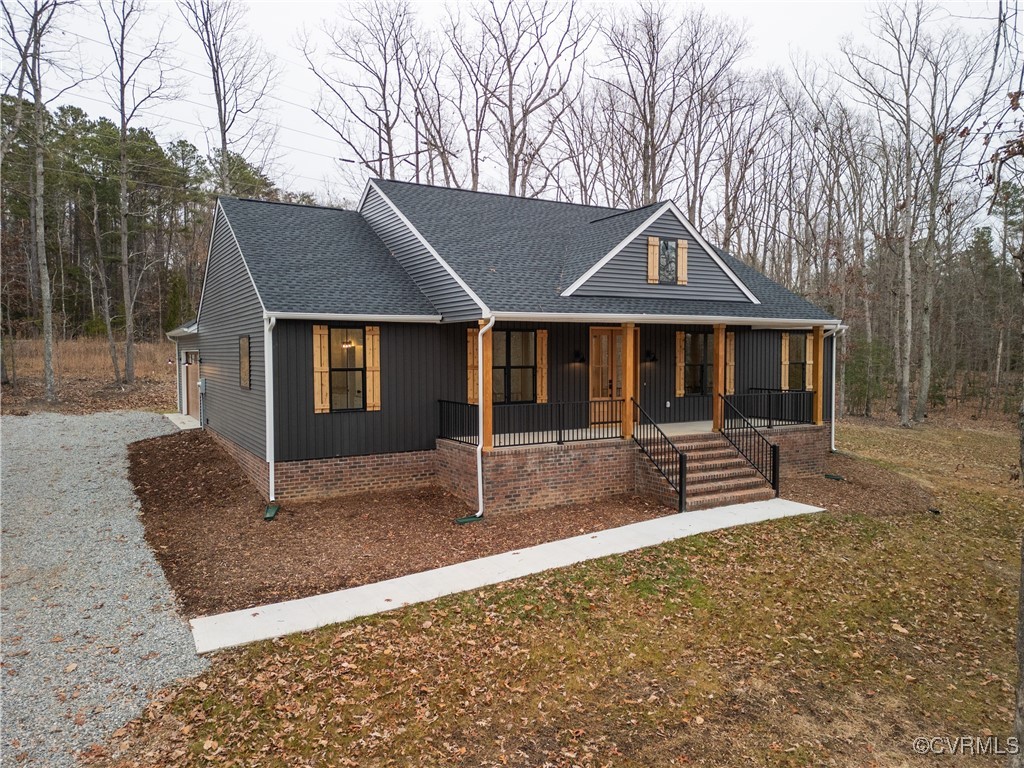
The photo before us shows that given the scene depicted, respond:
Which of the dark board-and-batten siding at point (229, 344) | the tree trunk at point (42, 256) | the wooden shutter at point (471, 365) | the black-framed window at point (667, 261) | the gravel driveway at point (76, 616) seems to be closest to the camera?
the gravel driveway at point (76, 616)

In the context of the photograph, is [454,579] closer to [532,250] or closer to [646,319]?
[646,319]

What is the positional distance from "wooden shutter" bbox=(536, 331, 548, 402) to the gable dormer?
1.30 metres

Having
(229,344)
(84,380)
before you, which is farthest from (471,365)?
(84,380)

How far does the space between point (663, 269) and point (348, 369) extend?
659cm

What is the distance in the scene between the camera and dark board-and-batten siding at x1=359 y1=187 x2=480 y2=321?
36.1ft

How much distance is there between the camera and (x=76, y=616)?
6531mm

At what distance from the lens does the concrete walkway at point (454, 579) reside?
6.29 m

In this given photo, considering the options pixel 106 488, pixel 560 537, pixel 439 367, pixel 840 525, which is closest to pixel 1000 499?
pixel 840 525

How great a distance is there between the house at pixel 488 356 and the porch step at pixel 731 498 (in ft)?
0.12

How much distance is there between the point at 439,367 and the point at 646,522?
15.8 feet

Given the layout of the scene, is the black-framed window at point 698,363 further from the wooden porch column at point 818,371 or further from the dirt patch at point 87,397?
the dirt patch at point 87,397

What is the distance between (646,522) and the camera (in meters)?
9.76

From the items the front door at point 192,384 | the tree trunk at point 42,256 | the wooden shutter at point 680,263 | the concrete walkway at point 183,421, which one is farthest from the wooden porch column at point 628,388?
the tree trunk at point 42,256

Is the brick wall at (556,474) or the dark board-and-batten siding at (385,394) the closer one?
the brick wall at (556,474)
